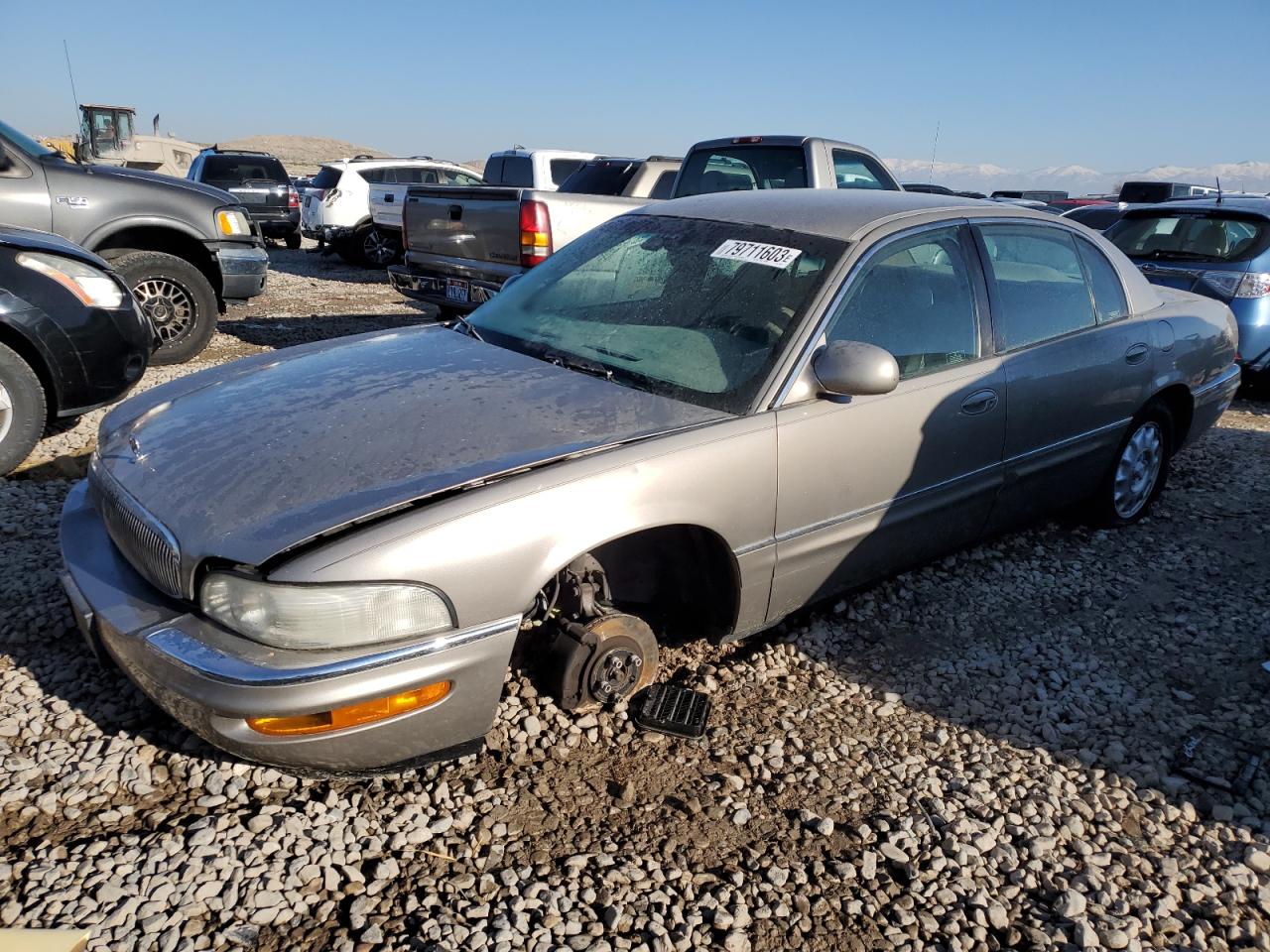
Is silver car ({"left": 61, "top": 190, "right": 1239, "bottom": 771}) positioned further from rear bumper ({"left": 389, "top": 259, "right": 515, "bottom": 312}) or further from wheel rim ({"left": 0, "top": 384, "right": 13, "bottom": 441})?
rear bumper ({"left": 389, "top": 259, "right": 515, "bottom": 312})

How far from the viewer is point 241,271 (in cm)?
726

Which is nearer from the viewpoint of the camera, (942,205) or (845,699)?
(845,699)

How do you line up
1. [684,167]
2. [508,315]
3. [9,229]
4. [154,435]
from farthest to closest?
[684,167], [9,229], [508,315], [154,435]

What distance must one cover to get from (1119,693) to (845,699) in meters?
0.98

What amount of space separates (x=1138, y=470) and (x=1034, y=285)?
1.33 metres

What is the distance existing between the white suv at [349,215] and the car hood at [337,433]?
39.1 feet

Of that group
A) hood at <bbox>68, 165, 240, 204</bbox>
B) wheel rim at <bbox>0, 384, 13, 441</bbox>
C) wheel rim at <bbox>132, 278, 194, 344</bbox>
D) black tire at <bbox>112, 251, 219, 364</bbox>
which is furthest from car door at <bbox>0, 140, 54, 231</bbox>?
wheel rim at <bbox>0, 384, 13, 441</bbox>

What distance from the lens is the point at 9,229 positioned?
15.5ft

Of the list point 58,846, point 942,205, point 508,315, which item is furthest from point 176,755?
point 942,205

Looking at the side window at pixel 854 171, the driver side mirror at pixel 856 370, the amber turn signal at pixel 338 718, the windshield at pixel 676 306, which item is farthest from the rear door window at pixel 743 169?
the amber turn signal at pixel 338 718

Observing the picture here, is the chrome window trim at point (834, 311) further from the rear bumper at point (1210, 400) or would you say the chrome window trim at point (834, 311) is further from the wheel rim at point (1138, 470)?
the rear bumper at point (1210, 400)

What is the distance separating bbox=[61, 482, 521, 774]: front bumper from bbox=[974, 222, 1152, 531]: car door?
234cm

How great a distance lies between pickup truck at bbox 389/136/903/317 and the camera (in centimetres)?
705

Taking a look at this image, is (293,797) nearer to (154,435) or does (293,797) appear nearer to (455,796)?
(455,796)
